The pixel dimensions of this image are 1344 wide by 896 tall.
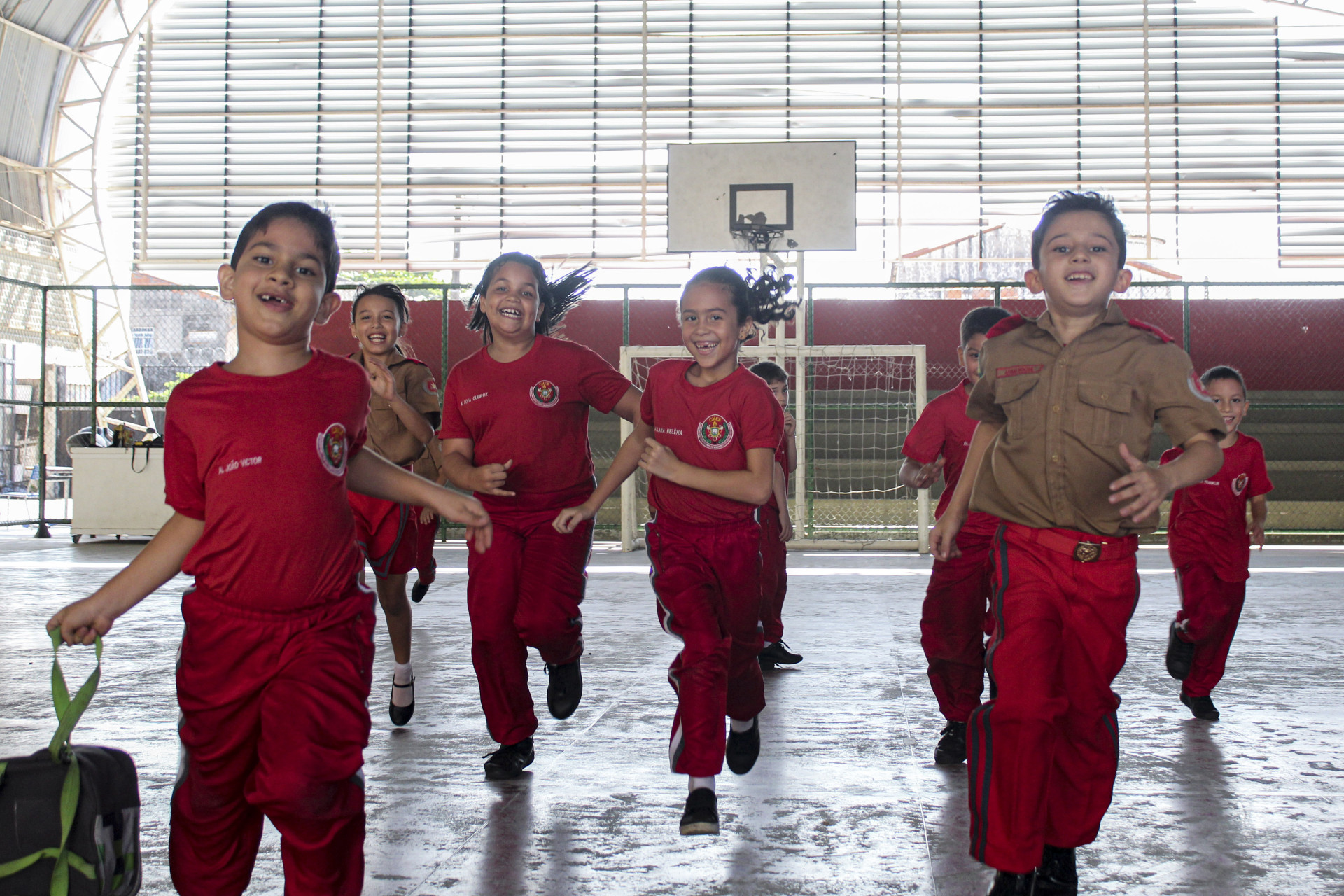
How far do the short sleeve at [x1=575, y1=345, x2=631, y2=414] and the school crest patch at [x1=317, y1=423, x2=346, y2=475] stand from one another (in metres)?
1.62

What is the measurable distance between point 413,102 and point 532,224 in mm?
2740

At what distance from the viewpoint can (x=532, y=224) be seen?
19.0 metres

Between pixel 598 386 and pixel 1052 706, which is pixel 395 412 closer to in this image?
pixel 598 386

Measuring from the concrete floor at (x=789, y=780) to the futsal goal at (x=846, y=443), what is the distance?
562 centimetres

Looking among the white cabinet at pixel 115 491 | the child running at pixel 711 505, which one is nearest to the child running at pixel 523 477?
the child running at pixel 711 505

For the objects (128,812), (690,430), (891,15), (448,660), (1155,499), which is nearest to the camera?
(128,812)

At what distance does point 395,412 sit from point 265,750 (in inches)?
108

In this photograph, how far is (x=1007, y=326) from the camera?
3.02m

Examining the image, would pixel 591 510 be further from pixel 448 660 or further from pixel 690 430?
pixel 448 660

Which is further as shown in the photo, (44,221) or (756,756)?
(44,221)

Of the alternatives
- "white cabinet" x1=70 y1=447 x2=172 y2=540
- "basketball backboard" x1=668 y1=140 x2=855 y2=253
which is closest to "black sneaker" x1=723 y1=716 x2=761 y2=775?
"basketball backboard" x1=668 y1=140 x2=855 y2=253

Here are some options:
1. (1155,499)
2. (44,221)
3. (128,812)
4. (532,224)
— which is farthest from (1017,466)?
(44,221)

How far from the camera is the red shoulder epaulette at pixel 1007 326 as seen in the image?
300 cm

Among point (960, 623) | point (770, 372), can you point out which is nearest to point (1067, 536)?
point (960, 623)
